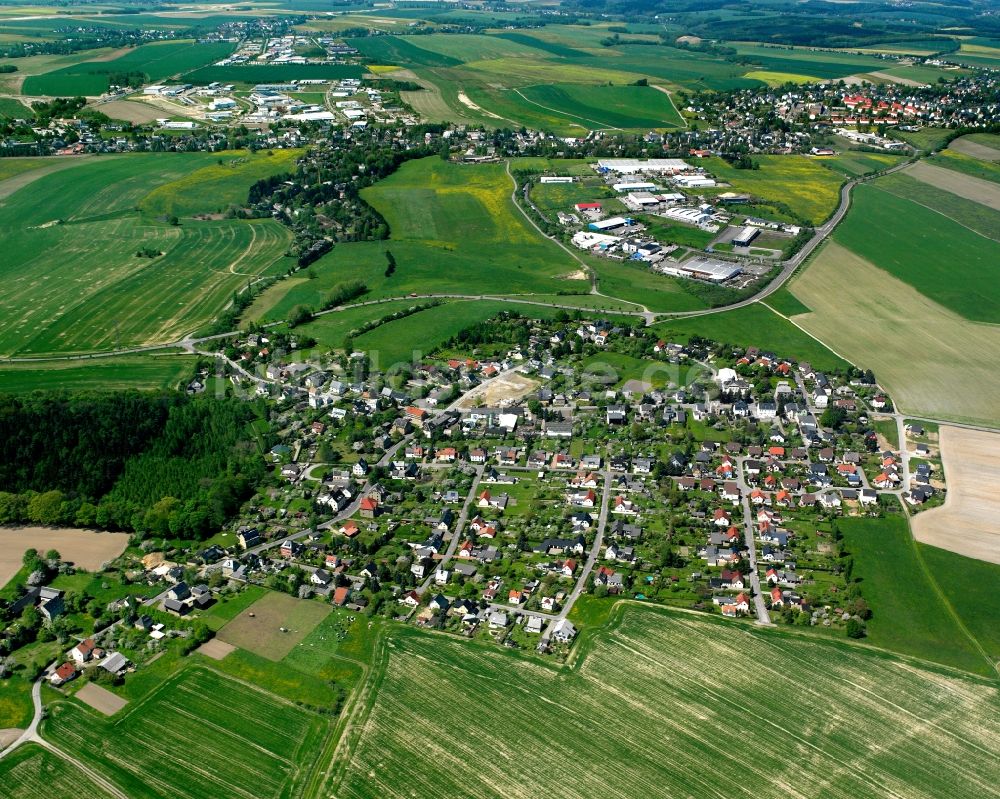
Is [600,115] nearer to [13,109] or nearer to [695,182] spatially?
[695,182]

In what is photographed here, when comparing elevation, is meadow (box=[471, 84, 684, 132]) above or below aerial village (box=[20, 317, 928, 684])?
above

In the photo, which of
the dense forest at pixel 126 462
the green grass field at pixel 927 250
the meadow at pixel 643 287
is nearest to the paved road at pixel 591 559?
the dense forest at pixel 126 462

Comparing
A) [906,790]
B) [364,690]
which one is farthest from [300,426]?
[906,790]

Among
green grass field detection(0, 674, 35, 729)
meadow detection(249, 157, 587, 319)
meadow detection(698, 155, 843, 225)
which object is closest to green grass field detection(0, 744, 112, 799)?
green grass field detection(0, 674, 35, 729)

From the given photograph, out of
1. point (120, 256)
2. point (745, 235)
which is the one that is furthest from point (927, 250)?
point (120, 256)

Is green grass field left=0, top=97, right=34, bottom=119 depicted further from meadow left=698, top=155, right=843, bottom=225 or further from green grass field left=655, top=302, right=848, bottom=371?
green grass field left=655, top=302, right=848, bottom=371

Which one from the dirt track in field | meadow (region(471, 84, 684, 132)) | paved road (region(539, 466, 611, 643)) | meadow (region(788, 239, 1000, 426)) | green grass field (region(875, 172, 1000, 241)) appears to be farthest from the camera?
meadow (region(471, 84, 684, 132))

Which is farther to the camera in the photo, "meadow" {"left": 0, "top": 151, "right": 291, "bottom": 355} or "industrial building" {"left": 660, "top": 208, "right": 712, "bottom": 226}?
"industrial building" {"left": 660, "top": 208, "right": 712, "bottom": 226}
